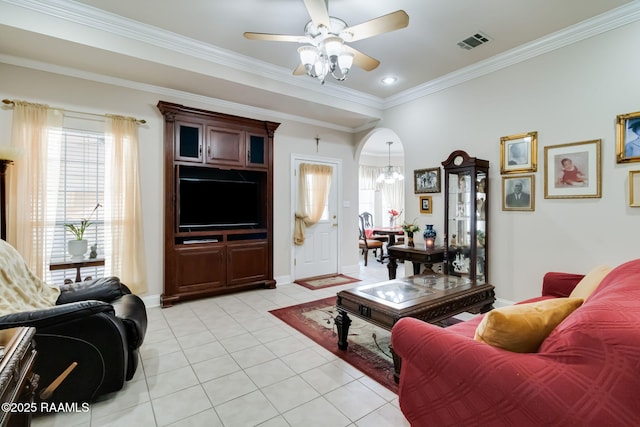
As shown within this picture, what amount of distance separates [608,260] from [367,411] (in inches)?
109

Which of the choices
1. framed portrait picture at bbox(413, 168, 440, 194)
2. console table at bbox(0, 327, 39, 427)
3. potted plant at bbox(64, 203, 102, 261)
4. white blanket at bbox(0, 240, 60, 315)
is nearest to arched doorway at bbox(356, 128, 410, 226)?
framed portrait picture at bbox(413, 168, 440, 194)

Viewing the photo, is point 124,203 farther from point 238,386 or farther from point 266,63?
point 238,386

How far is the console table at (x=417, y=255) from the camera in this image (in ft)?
13.3

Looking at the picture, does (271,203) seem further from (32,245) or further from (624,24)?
(624,24)

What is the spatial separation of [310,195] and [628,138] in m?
3.95

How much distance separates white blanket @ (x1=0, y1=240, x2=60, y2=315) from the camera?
1.97 meters

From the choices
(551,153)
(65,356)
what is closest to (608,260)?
(551,153)

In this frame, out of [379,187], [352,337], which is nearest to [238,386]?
[352,337]

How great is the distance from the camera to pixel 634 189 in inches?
108

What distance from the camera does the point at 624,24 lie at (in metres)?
2.79

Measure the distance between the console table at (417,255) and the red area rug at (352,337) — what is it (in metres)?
1.17

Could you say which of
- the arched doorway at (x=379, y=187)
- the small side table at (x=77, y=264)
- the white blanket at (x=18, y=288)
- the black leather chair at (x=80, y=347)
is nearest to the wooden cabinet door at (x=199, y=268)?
the small side table at (x=77, y=264)

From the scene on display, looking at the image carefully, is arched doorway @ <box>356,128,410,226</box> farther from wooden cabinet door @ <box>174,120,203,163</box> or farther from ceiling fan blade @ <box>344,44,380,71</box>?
ceiling fan blade @ <box>344,44,380,71</box>

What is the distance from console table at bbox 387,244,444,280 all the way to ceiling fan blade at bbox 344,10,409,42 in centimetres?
273
